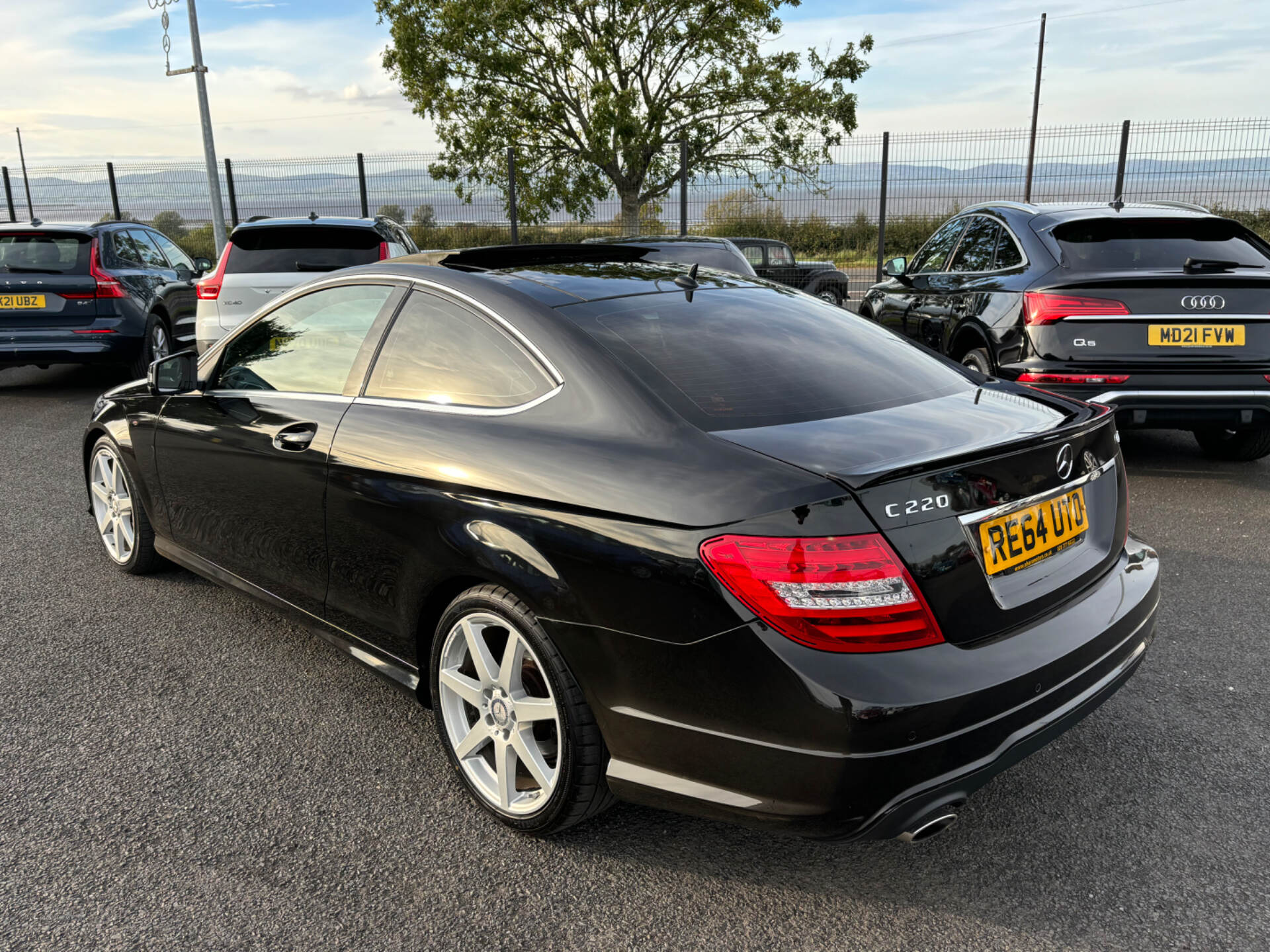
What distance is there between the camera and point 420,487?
2.63m

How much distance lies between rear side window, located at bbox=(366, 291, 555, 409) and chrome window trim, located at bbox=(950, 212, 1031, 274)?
414cm

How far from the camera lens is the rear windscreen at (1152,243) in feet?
18.3

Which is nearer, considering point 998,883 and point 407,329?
point 998,883

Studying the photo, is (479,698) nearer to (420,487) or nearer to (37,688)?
(420,487)

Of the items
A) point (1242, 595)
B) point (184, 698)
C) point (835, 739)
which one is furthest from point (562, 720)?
point (1242, 595)

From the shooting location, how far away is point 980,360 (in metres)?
6.02

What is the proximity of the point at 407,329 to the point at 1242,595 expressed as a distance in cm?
351

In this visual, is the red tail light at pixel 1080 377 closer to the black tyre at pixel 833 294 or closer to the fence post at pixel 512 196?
the black tyre at pixel 833 294

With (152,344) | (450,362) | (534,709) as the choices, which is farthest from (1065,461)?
(152,344)

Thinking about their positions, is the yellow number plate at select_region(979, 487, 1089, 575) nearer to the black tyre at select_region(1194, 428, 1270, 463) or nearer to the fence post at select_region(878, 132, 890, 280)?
the black tyre at select_region(1194, 428, 1270, 463)

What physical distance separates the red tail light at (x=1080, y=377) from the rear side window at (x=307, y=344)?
11.9ft

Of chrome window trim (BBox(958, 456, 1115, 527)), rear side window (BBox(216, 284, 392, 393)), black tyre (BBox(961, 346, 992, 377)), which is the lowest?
black tyre (BBox(961, 346, 992, 377))

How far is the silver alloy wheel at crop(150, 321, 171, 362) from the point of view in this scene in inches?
374

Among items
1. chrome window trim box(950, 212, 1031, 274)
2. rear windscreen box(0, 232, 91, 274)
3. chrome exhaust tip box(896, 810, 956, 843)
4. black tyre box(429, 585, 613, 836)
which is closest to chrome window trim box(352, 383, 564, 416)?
black tyre box(429, 585, 613, 836)
